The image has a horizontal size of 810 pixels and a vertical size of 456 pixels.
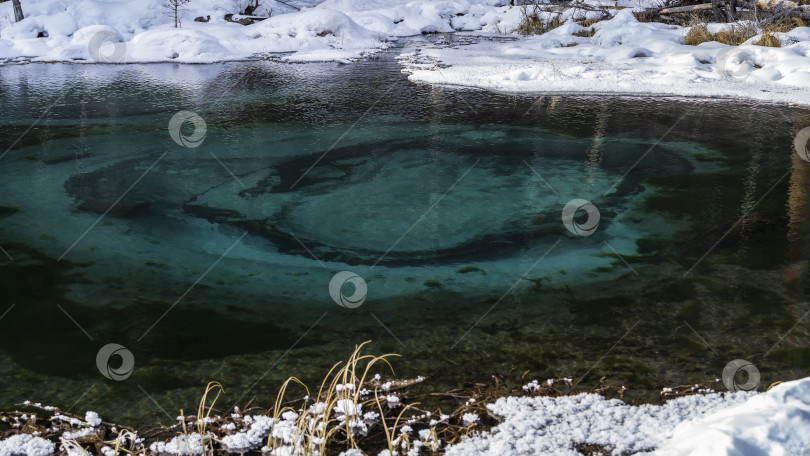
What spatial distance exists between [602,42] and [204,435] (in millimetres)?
13337

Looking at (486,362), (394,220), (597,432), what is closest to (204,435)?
(486,362)

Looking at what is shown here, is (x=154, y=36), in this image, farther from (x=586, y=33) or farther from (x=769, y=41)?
(x=769, y=41)

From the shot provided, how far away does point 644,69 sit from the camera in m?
10.3

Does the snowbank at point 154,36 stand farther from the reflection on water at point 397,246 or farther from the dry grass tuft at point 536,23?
the reflection on water at point 397,246

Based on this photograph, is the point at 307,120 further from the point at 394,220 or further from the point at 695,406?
Answer: the point at 695,406

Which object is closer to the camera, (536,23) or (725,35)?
(725,35)

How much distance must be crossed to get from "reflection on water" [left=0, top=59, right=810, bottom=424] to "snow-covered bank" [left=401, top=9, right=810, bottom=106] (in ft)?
3.96

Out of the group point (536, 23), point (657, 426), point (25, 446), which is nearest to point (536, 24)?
point (536, 23)

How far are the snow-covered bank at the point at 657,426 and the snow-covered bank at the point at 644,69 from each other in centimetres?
729

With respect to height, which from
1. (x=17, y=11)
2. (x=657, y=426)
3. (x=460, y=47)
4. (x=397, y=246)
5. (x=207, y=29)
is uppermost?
(x=657, y=426)

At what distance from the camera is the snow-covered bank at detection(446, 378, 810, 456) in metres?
1.94

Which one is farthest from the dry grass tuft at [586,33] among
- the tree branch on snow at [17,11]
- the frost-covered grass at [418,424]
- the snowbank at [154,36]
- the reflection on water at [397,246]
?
the tree branch on snow at [17,11]

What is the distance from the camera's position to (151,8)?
20.5 m

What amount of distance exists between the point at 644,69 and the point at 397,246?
296 inches
